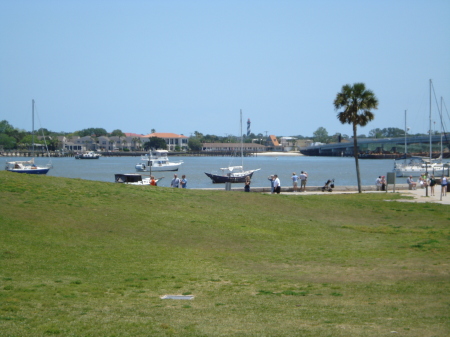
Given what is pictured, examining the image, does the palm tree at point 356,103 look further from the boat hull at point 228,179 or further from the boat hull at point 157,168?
the boat hull at point 157,168

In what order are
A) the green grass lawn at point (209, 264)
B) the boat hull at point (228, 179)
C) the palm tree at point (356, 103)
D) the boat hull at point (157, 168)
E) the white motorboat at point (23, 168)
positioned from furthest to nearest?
the boat hull at point (157, 168), the white motorboat at point (23, 168), the boat hull at point (228, 179), the palm tree at point (356, 103), the green grass lawn at point (209, 264)

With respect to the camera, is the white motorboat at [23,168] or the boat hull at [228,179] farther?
the white motorboat at [23,168]

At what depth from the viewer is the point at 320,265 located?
15945 millimetres

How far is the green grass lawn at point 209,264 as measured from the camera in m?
9.78

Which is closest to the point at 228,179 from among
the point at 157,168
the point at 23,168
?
the point at 23,168

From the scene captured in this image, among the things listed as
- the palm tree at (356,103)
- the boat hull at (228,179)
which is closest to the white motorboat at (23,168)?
the boat hull at (228,179)

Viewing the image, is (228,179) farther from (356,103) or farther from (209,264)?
(209,264)

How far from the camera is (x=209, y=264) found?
626 inches

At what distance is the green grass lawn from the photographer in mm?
9781

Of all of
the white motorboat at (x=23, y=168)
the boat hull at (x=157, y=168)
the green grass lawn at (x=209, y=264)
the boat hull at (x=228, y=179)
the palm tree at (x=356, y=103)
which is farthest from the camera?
the boat hull at (x=157, y=168)

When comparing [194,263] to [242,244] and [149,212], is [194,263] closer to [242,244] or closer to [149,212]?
[242,244]

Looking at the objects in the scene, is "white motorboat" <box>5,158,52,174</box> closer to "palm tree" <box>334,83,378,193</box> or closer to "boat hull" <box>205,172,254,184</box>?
"boat hull" <box>205,172,254,184</box>

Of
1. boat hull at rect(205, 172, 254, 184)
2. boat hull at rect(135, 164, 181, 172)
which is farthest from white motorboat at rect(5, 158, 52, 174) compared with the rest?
boat hull at rect(205, 172, 254, 184)

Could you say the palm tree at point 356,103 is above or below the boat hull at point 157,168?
above
